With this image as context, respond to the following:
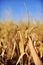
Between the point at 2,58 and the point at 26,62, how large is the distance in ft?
0.47

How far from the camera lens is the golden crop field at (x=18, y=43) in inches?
41.1

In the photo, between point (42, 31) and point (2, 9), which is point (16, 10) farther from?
point (42, 31)

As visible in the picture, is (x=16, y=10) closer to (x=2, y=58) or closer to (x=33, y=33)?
(x=33, y=33)

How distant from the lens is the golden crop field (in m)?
1.04

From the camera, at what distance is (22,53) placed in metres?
1.03

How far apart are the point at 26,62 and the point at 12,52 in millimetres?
101

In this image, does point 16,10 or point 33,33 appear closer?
point 33,33

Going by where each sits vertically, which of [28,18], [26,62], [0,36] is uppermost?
[28,18]

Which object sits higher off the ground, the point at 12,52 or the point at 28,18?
the point at 28,18

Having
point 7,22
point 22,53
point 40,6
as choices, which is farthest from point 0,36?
point 40,6

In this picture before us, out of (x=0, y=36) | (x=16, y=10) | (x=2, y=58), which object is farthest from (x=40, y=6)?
(x=2, y=58)

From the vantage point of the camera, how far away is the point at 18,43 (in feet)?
3.51

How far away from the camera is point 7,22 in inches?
46.8

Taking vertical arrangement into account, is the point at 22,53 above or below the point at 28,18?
below
